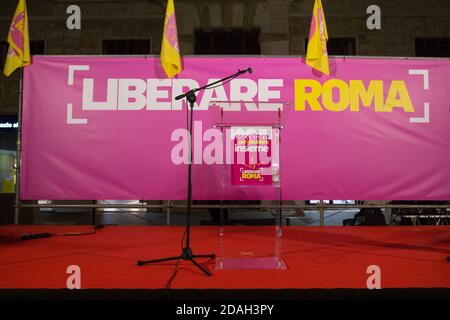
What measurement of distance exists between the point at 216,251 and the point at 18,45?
436 cm

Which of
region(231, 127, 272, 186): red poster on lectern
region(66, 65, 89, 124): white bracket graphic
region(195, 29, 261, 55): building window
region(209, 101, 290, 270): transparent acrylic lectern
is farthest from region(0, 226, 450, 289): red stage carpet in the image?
region(195, 29, 261, 55): building window

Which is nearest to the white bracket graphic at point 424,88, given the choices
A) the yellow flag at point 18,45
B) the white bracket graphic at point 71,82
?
the white bracket graphic at point 71,82

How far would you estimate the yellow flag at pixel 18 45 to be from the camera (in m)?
5.92

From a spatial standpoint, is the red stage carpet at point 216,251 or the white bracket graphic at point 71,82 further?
the white bracket graphic at point 71,82

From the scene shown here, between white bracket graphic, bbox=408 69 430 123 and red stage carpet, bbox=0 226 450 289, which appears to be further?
white bracket graphic, bbox=408 69 430 123

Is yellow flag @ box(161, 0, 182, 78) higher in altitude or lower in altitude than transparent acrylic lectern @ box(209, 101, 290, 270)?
higher

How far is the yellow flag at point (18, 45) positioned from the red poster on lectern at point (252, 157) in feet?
13.6

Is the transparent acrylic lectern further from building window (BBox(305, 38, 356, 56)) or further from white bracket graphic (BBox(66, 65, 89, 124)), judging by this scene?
building window (BBox(305, 38, 356, 56))

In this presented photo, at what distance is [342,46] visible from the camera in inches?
565

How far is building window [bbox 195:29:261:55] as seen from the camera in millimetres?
14120

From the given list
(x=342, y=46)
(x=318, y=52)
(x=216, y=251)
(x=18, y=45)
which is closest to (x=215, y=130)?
(x=318, y=52)

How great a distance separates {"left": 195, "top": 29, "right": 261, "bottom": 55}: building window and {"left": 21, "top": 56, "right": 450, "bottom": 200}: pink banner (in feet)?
27.6

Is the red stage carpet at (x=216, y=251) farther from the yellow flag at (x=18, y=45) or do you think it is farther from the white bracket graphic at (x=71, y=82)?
the yellow flag at (x=18, y=45)
